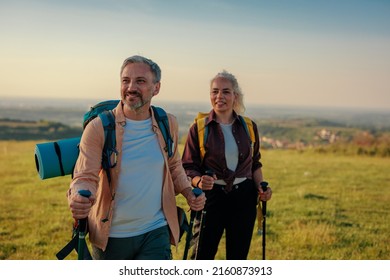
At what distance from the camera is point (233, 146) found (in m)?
4.62

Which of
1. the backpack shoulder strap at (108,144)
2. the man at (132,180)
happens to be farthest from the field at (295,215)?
the backpack shoulder strap at (108,144)

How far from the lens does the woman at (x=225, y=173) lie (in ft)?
15.0

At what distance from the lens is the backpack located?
4624mm

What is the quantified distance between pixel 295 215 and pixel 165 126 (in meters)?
6.87

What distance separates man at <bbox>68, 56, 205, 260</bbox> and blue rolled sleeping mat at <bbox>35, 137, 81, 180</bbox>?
0.25 m

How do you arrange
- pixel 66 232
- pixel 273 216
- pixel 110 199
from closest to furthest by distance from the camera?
pixel 110 199 < pixel 66 232 < pixel 273 216

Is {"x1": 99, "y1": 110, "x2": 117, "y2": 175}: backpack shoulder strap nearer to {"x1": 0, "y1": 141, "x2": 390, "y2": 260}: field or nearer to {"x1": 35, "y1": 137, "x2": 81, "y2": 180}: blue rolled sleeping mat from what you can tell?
{"x1": 35, "y1": 137, "x2": 81, "y2": 180}: blue rolled sleeping mat

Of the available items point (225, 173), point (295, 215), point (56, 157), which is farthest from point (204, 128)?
point (295, 215)

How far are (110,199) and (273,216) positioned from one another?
686cm

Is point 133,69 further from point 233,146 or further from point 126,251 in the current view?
point 233,146

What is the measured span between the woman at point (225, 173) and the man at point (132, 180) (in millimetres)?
1129
